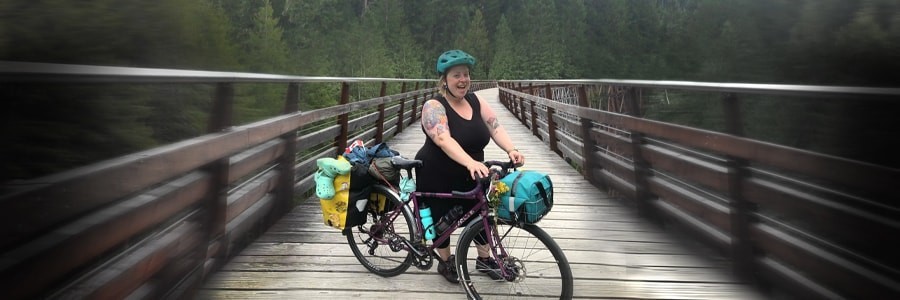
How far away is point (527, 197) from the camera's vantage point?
100 inches

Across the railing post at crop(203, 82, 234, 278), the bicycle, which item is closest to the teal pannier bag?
the bicycle

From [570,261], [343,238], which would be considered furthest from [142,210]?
[570,261]

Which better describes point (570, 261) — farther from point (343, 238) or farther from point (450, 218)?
point (343, 238)

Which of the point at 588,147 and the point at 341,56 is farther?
the point at 341,56

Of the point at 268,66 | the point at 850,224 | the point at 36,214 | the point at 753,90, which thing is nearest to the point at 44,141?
the point at 36,214

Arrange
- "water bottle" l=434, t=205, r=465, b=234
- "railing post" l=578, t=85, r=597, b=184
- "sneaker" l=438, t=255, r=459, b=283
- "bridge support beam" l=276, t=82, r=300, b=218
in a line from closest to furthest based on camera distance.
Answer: "water bottle" l=434, t=205, r=465, b=234 → "sneaker" l=438, t=255, r=459, b=283 → "bridge support beam" l=276, t=82, r=300, b=218 → "railing post" l=578, t=85, r=597, b=184

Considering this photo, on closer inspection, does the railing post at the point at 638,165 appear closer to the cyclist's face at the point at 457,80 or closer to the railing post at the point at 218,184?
the cyclist's face at the point at 457,80

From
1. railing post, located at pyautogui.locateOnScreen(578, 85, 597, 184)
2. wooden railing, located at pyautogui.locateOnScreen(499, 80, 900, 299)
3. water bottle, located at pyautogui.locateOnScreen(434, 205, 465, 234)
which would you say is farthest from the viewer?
railing post, located at pyautogui.locateOnScreen(578, 85, 597, 184)

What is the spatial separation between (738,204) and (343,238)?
7.93 feet

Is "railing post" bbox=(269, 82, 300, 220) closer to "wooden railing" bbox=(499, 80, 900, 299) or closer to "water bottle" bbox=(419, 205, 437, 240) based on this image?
"water bottle" bbox=(419, 205, 437, 240)

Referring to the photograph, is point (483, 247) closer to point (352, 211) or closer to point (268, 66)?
point (352, 211)

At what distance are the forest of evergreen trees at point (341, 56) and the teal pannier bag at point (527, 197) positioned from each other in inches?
47.8

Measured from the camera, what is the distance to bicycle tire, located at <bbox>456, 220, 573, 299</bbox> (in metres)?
2.71

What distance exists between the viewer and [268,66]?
4666cm
